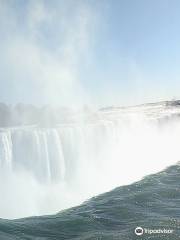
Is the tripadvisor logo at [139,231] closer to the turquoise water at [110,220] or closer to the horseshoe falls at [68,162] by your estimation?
the turquoise water at [110,220]

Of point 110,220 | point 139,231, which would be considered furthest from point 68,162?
point 139,231

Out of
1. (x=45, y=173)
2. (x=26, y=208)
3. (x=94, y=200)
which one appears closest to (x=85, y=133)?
(x=45, y=173)

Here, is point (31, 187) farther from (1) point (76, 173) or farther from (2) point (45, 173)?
(1) point (76, 173)

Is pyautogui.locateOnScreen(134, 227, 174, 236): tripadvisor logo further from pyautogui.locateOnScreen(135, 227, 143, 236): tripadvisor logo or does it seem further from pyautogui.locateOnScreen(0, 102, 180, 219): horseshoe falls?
pyautogui.locateOnScreen(0, 102, 180, 219): horseshoe falls

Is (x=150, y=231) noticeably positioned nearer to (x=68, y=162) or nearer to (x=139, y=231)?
(x=139, y=231)

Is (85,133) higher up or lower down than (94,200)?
higher up
